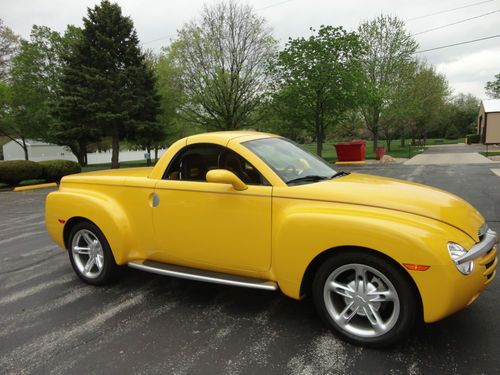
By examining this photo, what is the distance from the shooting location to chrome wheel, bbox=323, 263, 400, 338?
9.56 ft

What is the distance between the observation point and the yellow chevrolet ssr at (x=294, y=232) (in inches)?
109

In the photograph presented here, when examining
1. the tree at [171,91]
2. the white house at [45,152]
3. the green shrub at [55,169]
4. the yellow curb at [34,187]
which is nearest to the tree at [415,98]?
the tree at [171,91]

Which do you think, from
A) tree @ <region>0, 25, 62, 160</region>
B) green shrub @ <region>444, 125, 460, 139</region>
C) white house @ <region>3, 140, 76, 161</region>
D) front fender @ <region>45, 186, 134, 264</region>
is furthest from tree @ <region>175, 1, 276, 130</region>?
green shrub @ <region>444, 125, 460, 139</region>

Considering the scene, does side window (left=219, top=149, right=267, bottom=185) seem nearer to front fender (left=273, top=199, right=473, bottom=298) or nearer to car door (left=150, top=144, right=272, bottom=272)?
car door (left=150, top=144, right=272, bottom=272)

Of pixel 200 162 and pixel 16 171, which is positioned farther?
pixel 16 171

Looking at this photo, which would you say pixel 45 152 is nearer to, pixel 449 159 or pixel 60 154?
pixel 60 154

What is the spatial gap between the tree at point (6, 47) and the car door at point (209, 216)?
36.2 metres

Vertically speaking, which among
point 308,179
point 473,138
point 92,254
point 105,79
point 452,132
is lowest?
point 92,254

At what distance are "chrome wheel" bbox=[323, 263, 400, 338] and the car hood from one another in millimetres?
529

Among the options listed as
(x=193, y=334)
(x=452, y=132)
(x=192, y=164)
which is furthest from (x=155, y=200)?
(x=452, y=132)

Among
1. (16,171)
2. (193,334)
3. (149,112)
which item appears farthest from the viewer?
(149,112)

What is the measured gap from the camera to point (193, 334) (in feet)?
11.0

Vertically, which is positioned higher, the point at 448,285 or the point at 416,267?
the point at 416,267

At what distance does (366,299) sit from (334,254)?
0.41 metres
